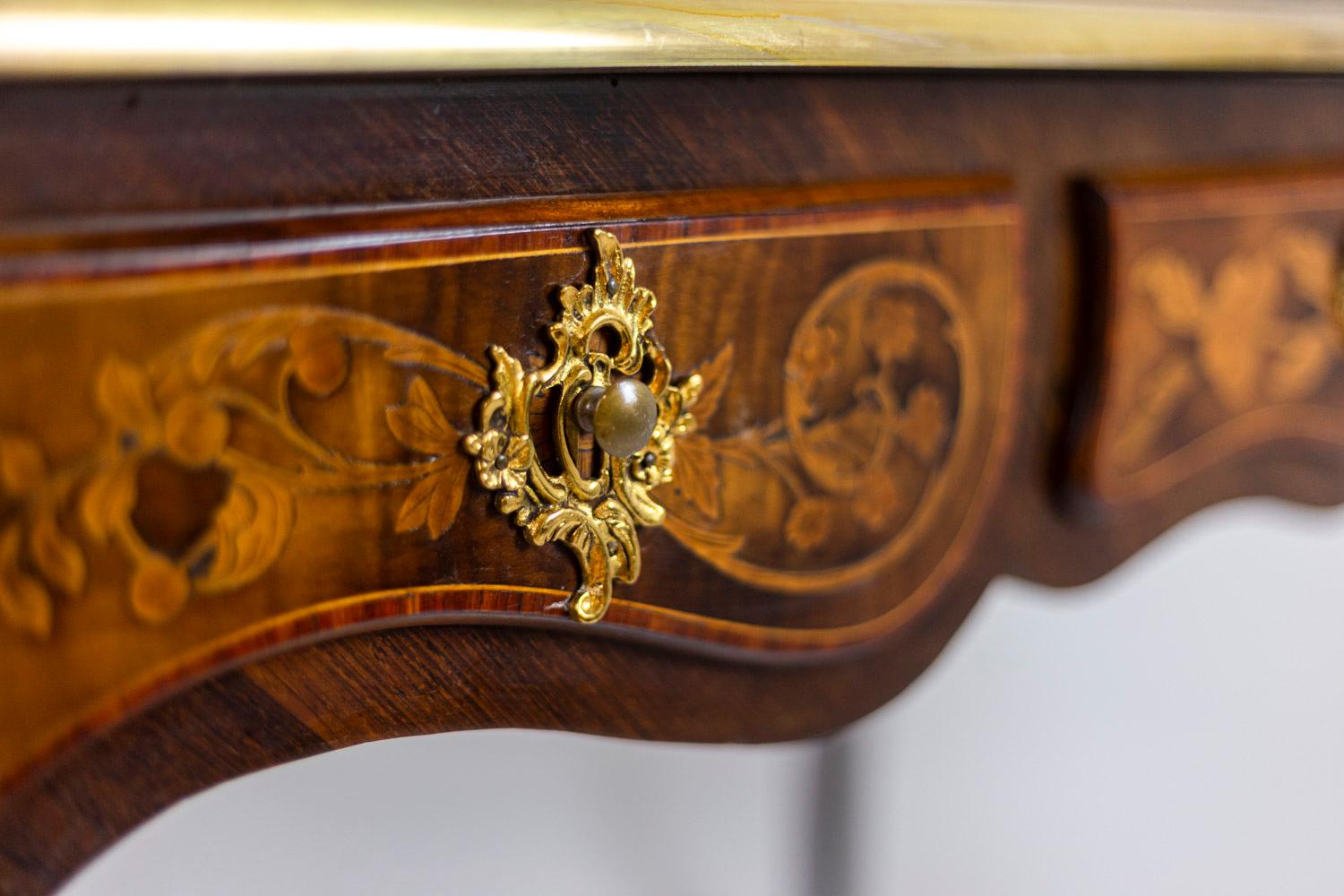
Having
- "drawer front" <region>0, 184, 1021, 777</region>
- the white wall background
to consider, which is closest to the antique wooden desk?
"drawer front" <region>0, 184, 1021, 777</region>

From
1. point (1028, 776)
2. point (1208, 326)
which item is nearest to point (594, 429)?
point (1208, 326)

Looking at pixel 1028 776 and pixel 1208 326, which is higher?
pixel 1208 326

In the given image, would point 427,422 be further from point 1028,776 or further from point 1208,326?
point 1028,776

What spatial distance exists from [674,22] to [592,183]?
4cm

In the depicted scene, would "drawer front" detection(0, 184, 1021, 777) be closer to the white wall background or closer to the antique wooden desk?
the antique wooden desk

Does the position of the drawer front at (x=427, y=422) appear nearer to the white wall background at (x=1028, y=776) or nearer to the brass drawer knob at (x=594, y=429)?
the brass drawer knob at (x=594, y=429)

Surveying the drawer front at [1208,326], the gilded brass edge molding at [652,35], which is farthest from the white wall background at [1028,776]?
the gilded brass edge molding at [652,35]

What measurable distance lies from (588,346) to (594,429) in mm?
20

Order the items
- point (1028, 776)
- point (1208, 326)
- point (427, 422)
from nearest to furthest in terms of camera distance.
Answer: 1. point (427, 422)
2. point (1208, 326)
3. point (1028, 776)

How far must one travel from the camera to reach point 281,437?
0.25 m

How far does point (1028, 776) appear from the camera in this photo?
929mm

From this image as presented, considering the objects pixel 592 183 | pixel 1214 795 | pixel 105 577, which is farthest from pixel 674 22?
pixel 1214 795

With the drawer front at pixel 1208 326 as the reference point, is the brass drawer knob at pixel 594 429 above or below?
below

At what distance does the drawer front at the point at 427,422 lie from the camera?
8.9 inches
